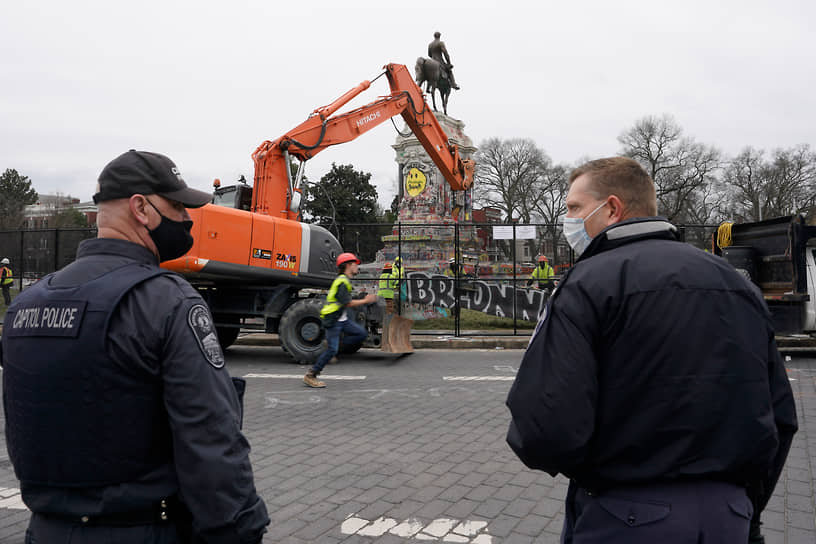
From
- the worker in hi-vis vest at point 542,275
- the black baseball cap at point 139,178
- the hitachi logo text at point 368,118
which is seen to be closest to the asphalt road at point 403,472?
the black baseball cap at point 139,178

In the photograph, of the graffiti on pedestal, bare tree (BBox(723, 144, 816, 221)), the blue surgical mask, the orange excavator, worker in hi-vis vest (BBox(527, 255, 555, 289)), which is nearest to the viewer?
the blue surgical mask

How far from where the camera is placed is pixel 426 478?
4.70 metres

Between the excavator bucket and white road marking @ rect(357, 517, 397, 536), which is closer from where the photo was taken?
white road marking @ rect(357, 517, 397, 536)

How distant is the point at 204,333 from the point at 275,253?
890cm

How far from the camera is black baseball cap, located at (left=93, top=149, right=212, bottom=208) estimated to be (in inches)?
72.2

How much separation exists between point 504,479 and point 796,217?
9.07 metres

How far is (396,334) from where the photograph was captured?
1147 centimetres

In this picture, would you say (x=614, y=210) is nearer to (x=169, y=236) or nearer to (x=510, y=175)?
(x=169, y=236)

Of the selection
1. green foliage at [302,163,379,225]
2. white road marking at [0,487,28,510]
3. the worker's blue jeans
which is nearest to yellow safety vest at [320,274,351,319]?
the worker's blue jeans

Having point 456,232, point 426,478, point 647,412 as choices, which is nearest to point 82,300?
point 647,412

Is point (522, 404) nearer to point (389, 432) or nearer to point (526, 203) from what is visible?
point (389, 432)

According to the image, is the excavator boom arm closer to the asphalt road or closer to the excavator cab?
the excavator cab

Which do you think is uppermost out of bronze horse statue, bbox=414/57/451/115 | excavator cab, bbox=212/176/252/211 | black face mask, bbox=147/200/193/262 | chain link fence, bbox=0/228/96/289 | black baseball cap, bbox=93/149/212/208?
bronze horse statue, bbox=414/57/451/115

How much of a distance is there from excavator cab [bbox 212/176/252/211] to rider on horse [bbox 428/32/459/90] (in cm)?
1746
